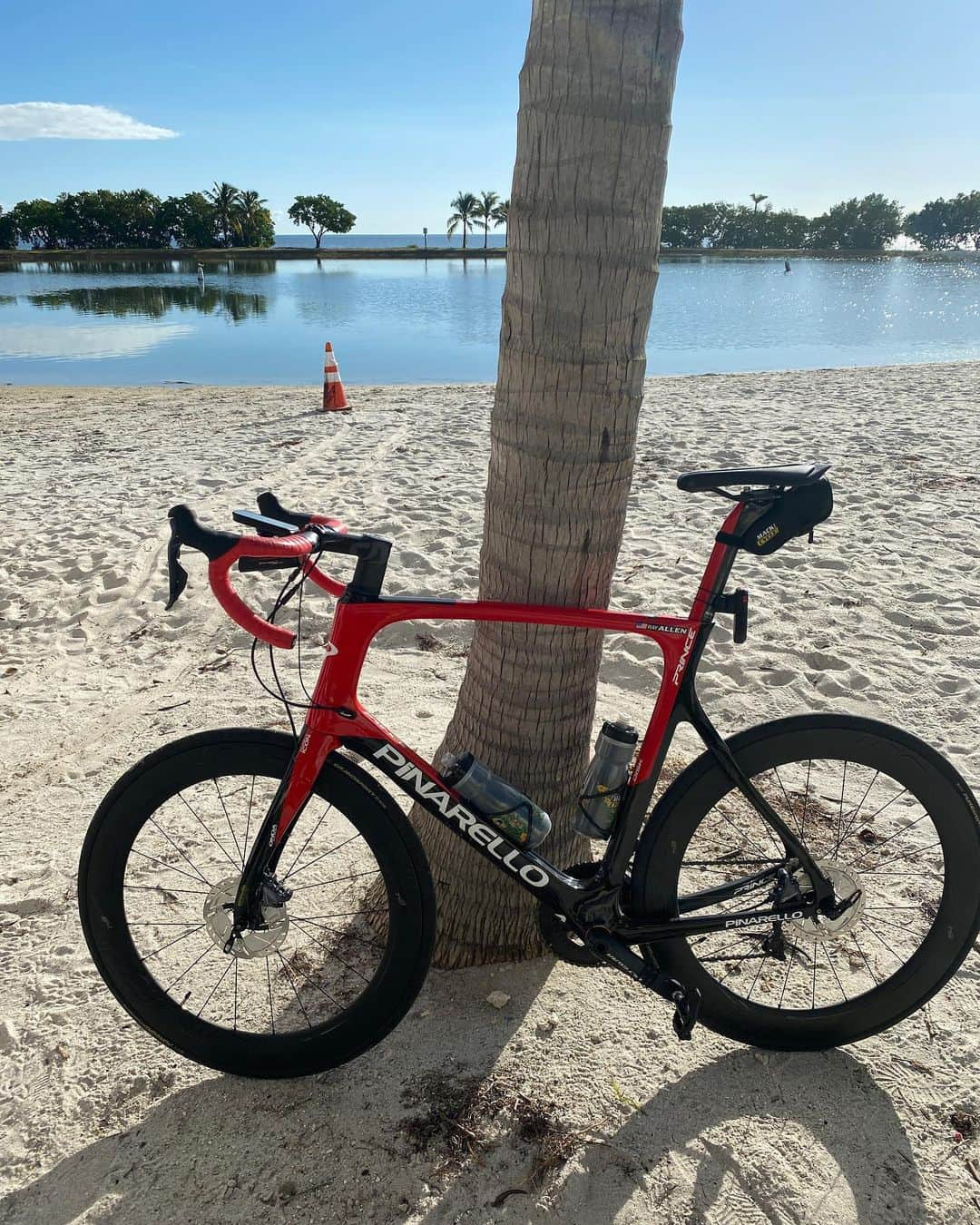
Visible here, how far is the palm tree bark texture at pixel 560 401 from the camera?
1783 millimetres

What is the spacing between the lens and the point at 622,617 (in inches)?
75.7

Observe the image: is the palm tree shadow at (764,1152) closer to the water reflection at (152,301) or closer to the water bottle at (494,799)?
the water bottle at (494,799)

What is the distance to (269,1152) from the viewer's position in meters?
1.97

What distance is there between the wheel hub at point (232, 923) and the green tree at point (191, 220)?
97.5 metres

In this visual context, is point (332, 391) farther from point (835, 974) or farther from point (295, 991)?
point (835, 974)

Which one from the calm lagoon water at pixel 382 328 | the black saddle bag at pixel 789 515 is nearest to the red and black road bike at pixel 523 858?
the black saddle bag at pixel 789 515

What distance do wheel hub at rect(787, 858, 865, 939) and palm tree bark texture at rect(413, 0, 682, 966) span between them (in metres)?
0.71

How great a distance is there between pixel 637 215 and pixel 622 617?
3.15 ft

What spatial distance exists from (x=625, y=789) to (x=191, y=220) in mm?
97948

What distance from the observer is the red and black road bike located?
1.94m

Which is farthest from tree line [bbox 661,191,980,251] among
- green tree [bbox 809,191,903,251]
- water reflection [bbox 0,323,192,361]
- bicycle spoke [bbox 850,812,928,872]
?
bicycle spoke [bbox 850,812,928,872]

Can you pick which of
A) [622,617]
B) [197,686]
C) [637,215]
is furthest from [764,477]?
[197,686]

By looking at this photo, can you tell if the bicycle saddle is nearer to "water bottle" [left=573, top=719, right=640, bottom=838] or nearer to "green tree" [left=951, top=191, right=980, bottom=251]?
"water bottle" [left=573, top=719, right=640, bottom=838]

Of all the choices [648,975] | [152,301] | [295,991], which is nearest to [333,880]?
[295,991]
